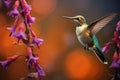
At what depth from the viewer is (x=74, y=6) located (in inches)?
85.3

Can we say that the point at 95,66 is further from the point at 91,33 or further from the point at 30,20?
the point at 30,20

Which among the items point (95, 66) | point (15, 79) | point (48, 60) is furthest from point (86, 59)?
point (15, 79)

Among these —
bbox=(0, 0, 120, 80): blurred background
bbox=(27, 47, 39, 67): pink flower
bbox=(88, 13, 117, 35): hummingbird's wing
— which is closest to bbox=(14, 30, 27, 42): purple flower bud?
bbox=(27, 47, 39, 67): pink flower

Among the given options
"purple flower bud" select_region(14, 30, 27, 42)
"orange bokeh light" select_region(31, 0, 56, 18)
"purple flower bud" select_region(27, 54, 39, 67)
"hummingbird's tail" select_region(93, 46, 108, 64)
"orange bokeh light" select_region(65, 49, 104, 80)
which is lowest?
"orange bokeh light" select_region(65, 49, 104, 80)

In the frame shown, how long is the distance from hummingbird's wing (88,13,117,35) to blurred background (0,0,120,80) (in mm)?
878

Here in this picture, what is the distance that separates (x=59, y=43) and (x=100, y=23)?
3.49ft

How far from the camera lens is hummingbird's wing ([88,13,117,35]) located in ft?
3.48

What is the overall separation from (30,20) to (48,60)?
118cm

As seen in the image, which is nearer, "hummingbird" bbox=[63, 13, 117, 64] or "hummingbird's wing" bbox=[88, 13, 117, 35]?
"hummingbird's wing" bbox=[88, 13, 117, 35]

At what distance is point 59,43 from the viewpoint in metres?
2.16

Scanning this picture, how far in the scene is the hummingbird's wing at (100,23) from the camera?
1061 millimetres

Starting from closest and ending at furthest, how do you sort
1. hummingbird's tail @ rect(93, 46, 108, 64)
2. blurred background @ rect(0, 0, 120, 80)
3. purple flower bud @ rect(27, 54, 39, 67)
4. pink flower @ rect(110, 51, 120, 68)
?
purple flower bud @ rect(27, 54, 39, 67) < pink flower @ rect(110, 51, 120, 68) < hummingbird's tail @ rect(93, 46, 108, 64) < blurred background @ rect(0, 0, 120, 80)

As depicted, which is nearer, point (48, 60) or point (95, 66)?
point (48, 60)

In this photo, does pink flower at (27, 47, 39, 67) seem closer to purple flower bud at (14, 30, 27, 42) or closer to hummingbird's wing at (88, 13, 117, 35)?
purple flower bud at (14, 30, 27, 42)
